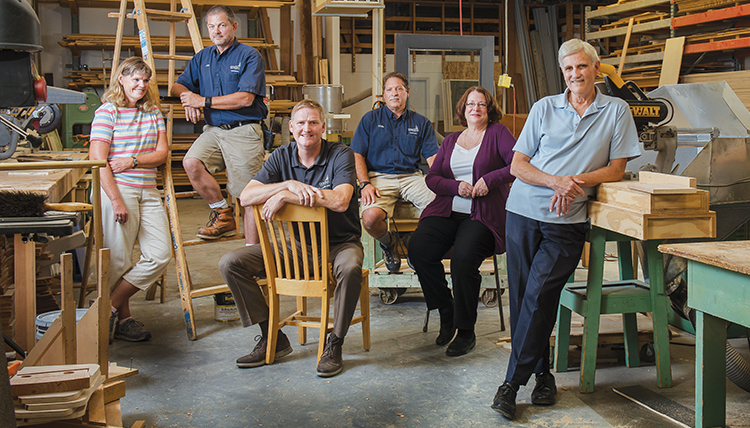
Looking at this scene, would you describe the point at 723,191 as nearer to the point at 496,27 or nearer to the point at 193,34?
the point at 193,34

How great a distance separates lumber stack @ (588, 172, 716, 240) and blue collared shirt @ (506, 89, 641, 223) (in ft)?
0.62

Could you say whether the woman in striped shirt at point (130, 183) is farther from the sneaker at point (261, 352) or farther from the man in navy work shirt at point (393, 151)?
the man in navy work shirt at point (393, 151)

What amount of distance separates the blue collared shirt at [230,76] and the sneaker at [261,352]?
151 cm

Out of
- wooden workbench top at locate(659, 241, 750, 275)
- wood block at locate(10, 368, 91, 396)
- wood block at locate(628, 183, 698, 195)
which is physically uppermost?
wood block at locate(628, 183, 698, 195)

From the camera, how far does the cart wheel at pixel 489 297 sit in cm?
455

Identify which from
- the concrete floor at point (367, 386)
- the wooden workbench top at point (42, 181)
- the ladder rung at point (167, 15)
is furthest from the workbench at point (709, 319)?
the ladder rung at point (167, 15)

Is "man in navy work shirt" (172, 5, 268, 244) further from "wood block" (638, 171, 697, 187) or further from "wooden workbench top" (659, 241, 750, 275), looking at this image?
"wooden workbench top" (659, 241, 750, 275)

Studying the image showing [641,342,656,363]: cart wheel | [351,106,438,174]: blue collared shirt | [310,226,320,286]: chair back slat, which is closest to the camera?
[310,226,320,286]: chair back slat

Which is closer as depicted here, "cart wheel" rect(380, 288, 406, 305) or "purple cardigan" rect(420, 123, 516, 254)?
"purple cardigan" rect(420, 123, 516, 254)

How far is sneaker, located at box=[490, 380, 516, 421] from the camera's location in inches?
106

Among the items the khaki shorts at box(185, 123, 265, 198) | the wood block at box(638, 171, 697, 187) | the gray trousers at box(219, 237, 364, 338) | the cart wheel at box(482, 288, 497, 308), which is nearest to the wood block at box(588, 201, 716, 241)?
the wood block at box(638, 171, 697, 187)

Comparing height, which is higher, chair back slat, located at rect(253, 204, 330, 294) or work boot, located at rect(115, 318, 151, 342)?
chair back slat, located at rect(253, 204, 330, 294)

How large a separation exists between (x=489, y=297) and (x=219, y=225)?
2001mm

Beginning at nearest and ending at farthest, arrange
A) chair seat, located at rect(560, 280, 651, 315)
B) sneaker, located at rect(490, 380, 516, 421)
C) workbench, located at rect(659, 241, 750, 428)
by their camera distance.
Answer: workbench, located at rect(659, 241, 750, 428) → sneaker, located at rect(490, 380, 516, 421) → chair seat, located at rect(560, 280, 651, 315)
